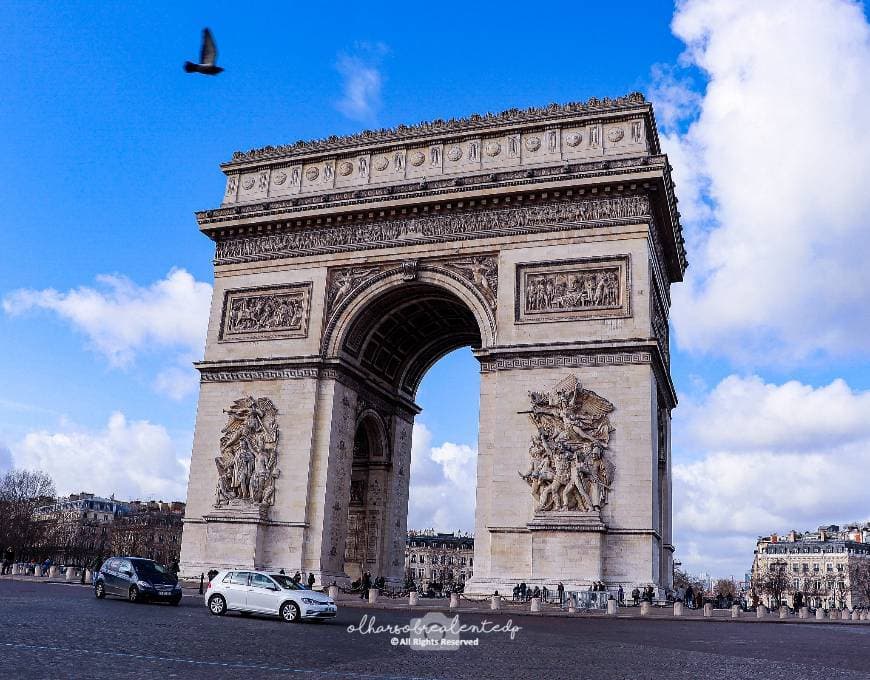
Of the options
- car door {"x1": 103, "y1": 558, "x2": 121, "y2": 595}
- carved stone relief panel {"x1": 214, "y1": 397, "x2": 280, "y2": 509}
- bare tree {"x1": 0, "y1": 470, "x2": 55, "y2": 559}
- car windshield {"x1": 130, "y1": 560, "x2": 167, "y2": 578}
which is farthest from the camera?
bare tree {"x1": 0, "y1": 470, "x2": 55, "y2": 559}

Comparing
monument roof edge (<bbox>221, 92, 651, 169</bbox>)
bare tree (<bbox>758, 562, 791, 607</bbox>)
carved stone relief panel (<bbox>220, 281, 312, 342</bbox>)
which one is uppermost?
monument roof edge (<bbox>221, 92, 651, 169</bbox>)

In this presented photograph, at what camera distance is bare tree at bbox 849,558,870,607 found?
10769 cm

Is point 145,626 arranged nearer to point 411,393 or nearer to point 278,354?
point 278,354

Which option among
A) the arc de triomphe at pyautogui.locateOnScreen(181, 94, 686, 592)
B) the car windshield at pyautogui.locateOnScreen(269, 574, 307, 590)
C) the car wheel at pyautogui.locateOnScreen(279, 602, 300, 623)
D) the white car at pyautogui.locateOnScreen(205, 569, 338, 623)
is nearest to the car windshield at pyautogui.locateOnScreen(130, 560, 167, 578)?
the white car at pyautogui.locateOnScreen(205, 569, 338, 623)

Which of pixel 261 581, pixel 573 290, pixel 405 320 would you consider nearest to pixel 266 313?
pixel 405 320

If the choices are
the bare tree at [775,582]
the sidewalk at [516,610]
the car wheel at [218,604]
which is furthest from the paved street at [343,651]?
the bare tree at [775,582]

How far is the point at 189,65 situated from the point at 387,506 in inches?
1078

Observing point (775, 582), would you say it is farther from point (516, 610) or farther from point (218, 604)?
point (218, 604)

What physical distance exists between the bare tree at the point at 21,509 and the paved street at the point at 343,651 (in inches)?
2217

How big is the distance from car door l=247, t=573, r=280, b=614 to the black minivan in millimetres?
3326

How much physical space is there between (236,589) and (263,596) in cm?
72

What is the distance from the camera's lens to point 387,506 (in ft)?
117

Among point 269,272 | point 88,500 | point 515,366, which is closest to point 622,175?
point 515,366

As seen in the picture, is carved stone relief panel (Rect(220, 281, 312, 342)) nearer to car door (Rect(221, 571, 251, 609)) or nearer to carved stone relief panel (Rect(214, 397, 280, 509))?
carved stone relief panel (Rect(214, 397, 280, 509))
